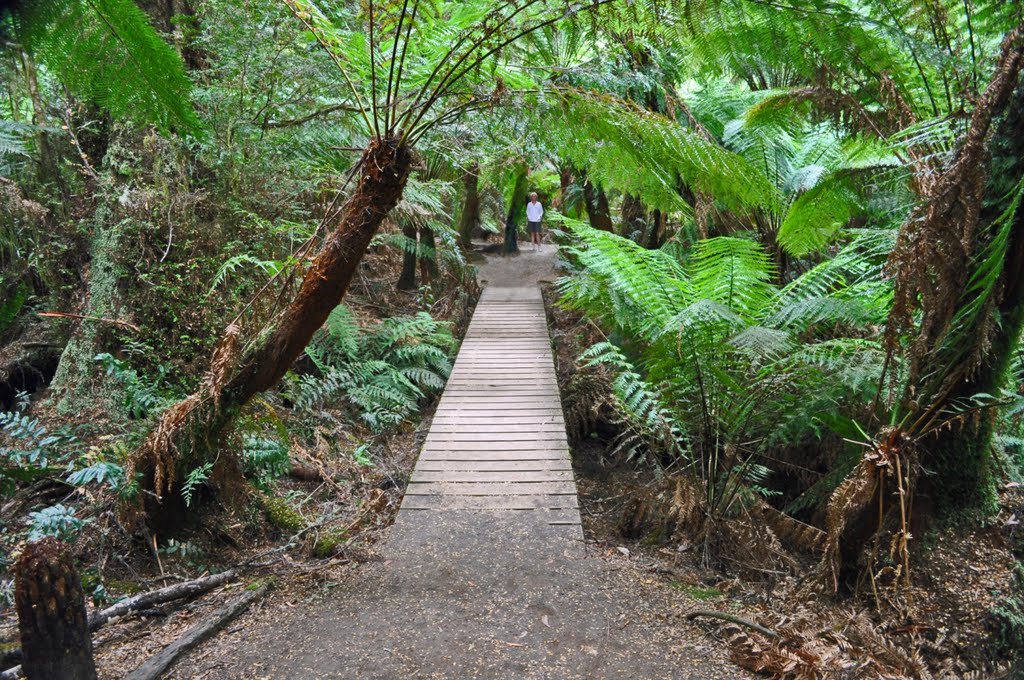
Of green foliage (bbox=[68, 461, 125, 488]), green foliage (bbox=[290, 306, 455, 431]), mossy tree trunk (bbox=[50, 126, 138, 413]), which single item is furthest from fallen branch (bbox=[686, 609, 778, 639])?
mossy tree trunk (bbox=[50, 126, 138, 413])

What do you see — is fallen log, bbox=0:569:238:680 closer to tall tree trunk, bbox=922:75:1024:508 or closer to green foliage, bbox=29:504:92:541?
green foliage, bbox=29:504:92:541

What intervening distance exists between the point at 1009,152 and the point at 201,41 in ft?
14.8

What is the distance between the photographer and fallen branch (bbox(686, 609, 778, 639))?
75.2 inches

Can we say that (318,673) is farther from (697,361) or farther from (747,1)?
(747,1)

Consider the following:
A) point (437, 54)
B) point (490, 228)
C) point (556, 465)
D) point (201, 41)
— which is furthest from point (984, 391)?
point (490, 228)

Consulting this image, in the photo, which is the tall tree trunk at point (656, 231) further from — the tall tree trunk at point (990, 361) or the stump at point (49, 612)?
the stump at point (49, 612)

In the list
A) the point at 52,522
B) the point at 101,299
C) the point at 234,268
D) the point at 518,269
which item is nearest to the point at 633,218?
the point at 518,269

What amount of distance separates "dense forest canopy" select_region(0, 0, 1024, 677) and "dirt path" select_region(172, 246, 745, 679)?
499 mm

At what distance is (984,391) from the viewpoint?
6.65ft

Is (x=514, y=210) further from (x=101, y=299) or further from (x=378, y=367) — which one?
(x=101, y=299)

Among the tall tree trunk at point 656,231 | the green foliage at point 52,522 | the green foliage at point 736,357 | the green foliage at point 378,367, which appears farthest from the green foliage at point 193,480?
the tall tree trunk at point 656,231

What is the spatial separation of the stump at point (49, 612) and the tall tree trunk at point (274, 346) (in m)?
0.97

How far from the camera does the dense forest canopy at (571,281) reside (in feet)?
6.25

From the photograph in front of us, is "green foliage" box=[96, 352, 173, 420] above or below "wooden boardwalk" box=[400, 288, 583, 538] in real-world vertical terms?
above
